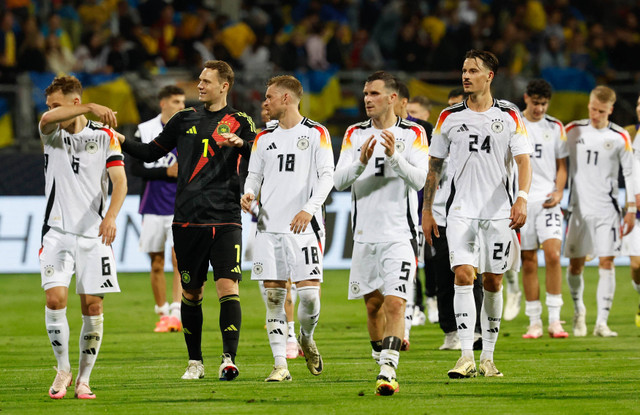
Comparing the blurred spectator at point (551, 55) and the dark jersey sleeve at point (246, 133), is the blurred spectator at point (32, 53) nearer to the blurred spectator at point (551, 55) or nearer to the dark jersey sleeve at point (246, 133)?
the blurred spectator at point (551, 55)

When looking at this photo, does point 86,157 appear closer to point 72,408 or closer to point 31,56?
point 72,408

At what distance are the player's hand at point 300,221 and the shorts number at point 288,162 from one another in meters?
0.49

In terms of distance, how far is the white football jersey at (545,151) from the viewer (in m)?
11.8

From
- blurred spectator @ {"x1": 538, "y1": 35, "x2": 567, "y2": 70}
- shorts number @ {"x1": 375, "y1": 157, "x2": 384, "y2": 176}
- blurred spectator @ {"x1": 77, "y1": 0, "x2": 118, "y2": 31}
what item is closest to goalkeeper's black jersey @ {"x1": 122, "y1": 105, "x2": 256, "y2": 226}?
shorts number @ {"x1": 375, "y1": 157, "x2": 384, "y2": 176}

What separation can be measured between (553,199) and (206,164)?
4.43 meters

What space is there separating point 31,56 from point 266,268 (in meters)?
12.6

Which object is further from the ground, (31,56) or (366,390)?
(31,56)

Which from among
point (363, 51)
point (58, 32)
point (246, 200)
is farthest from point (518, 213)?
point (58, 32)

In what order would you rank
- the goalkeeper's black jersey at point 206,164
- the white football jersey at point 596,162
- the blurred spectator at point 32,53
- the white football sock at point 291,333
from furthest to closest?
the blurred spectator at point 32,53 → the white football jersey at point 596,162 → the white football sock at point 291,333 → the goalkeeper's black jersey at point 206,164

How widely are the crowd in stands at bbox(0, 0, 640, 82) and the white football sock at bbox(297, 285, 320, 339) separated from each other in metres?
12.0

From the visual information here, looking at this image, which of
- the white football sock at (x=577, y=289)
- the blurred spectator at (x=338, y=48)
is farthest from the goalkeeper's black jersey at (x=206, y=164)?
the blurred spectator at (x=338, y=48)

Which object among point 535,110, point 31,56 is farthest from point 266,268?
point 31,56

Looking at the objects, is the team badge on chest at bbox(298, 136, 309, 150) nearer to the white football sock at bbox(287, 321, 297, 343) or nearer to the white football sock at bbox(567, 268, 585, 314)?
the white football sock at bbox(287, 321, 297, 343)

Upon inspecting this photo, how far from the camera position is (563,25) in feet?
79.9
